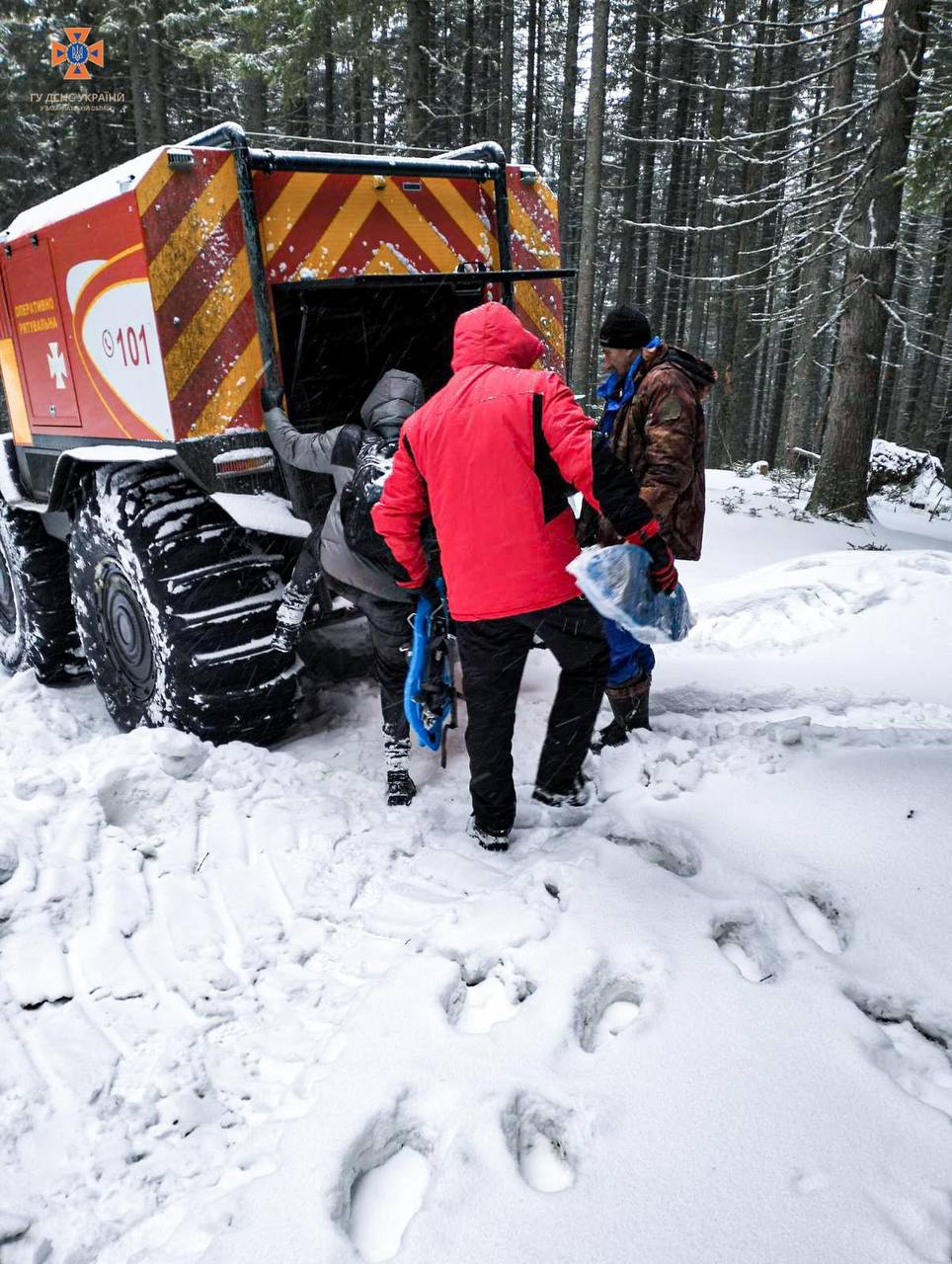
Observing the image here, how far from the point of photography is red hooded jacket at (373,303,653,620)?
8.02 feet

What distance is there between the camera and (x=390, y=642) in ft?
10.6

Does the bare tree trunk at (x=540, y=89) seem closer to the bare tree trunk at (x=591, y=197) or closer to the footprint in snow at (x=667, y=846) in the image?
the bare tree trunk at (x=591, y=197)

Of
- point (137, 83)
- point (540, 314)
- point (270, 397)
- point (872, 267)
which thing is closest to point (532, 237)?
point (540, 314)

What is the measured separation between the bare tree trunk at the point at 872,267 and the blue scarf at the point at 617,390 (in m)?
5.49

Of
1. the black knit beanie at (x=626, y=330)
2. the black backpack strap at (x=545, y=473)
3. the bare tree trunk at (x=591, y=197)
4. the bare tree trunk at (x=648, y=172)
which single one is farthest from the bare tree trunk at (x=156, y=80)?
the black backpack strap at (x=545, y=473)

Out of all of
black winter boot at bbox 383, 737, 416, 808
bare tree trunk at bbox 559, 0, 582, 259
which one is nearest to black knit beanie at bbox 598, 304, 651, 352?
black winter boot at bbox 383, 737, 416, 808

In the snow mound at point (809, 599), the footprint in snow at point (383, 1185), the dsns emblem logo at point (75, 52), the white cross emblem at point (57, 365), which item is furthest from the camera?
the dsns emblem logo at point (75, 52)

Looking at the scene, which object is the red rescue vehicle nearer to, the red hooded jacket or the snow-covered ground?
the snow-covered ground

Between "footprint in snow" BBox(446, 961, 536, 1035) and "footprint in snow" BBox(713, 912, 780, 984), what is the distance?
0.54 metres

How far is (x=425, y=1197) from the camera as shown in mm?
1448

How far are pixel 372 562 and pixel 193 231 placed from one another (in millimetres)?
1429

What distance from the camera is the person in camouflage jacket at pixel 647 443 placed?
3.07 m

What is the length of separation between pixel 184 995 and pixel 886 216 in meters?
8.80

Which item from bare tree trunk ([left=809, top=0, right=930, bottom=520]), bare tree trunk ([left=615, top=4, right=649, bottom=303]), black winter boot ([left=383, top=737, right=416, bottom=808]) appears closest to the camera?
black winter boot ([left=383, top=737, right=416, bottom=808])
